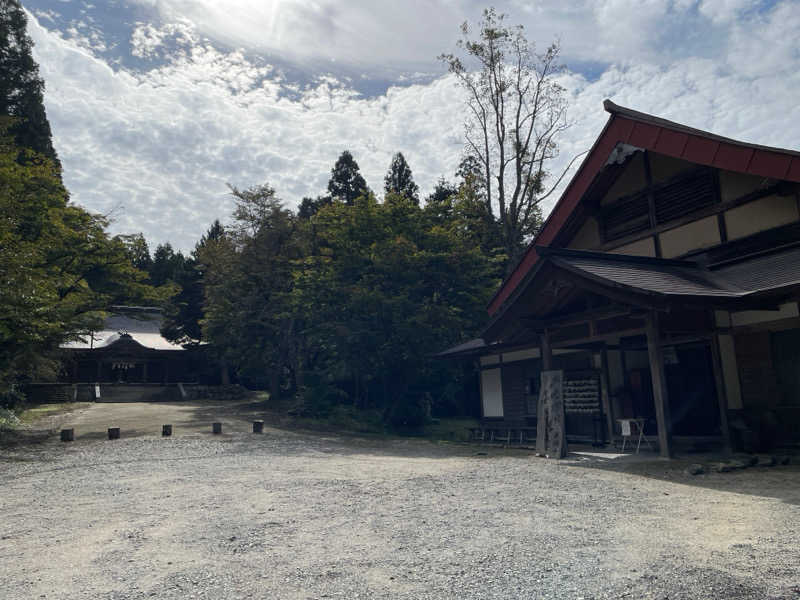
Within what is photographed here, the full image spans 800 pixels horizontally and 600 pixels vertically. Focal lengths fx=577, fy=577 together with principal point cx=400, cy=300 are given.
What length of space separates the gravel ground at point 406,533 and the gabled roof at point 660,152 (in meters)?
5.01

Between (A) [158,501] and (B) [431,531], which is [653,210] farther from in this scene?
(A) [158,501]

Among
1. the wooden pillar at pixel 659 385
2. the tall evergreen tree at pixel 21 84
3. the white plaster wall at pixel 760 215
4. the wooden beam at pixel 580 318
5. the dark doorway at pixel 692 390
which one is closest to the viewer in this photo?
the wooden pillar at pixel 659 385

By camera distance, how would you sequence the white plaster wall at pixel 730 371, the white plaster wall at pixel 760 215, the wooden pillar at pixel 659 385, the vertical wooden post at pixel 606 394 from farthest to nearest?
1. the vertical wooden post at pixel 606 394
2. the white plaster wall at pixel 730 371
3. the white plaster wall at pixel 760 215
4. the wooden pillar at pixel 659 385

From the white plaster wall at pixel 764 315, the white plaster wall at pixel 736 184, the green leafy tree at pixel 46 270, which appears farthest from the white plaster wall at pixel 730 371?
the green leafy tree at pixel 46 270

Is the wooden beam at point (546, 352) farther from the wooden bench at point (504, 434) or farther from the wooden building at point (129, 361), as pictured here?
the wooden building at point (129, 361)

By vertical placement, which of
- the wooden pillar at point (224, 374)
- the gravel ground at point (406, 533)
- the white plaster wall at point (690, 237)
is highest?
the white plaster wall at point (690, 237)

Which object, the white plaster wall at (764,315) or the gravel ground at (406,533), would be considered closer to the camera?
the gravel ground at (406,533)

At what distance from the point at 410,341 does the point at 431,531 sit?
13.7 meters

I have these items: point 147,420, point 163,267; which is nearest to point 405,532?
point 147,420

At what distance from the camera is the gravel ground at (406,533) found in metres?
3.97

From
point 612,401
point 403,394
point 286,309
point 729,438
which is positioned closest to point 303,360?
point 286,309

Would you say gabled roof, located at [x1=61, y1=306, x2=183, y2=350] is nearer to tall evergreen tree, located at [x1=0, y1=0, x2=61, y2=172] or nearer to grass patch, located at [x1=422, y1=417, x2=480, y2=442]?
tall evergreen tree, located at [x1=0, y1=0, x2=61, y2=172]

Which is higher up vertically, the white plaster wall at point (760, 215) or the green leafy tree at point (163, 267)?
the green leafy tree at point (163, 267)

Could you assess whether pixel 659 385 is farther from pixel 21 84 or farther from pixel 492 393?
pixel 21 84
